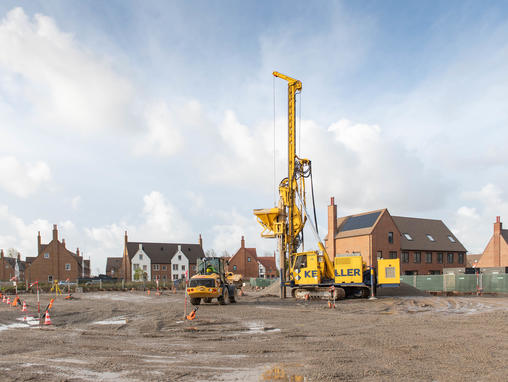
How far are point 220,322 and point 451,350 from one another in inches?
312

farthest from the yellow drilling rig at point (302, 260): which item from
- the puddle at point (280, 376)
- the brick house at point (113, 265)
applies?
the brick house at point (113, 265)

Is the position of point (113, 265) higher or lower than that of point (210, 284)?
lower

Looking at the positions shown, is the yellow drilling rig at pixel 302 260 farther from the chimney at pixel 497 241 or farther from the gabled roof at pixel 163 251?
the gabled roof at pixel 163 251

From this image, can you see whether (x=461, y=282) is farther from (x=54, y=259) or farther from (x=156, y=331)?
(x=54, y=259)

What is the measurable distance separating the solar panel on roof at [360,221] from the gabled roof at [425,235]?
15.3ft

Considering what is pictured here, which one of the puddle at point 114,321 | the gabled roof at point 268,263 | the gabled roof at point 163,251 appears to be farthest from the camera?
the gabled roof at point 268,263

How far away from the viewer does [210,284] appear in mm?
21953

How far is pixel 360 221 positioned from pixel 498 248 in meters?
16.4

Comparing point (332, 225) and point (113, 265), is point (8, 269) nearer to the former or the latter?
point (113, 265)

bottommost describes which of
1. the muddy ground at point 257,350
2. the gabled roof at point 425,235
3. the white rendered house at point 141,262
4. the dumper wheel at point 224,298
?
the white rendered house at point 141,262

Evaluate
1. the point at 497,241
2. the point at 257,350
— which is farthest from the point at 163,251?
the point at 257,350

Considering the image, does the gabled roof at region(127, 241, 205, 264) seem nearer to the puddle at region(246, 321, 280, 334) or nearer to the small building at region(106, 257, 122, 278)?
the small building at region(106, 257, 122, 278)

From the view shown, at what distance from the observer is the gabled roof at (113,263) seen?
93875 millimetres

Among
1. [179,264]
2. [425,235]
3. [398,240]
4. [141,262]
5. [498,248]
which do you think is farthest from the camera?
[179,264]
